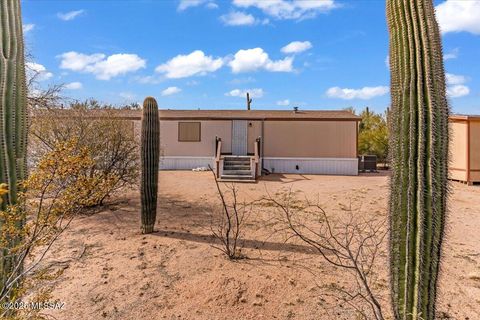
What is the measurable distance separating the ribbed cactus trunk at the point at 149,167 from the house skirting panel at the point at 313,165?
394 inches

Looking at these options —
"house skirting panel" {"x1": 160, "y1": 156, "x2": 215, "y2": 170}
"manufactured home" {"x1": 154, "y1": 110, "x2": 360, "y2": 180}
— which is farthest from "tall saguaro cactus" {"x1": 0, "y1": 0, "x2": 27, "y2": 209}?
"house skirting panel" {"x1": 160, "y1": 156, "x2": 215, "y2": 170}

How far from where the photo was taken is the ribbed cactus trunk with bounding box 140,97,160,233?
236 inches

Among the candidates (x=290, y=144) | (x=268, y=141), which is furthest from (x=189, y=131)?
(x=290, y=144)

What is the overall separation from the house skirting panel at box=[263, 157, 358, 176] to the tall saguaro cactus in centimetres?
1306

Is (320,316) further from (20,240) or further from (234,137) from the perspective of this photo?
(234,137)

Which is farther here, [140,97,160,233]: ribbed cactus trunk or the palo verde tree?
[140,97,160,233]: ribbed cactus trunk

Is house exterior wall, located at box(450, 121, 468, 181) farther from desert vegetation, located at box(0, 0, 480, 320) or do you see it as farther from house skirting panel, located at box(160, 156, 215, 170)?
house skirting panel, located at box(160, 156, 215, 170)

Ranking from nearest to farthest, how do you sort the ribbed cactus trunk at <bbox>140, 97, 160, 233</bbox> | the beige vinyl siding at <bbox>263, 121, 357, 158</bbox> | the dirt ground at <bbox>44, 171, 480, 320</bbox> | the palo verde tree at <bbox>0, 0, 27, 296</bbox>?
the palo verde tree at <bbox>0, 0, 27, 296</bbox>, the dirt ground at <bbox>44, 171, 480, 320</bbox>, the ribbed cactus trunk at <bbox>140, 97, 160, 233</bbox>, the beige vinyl siding at <bbox>263, 121, 357, 158</bbox>

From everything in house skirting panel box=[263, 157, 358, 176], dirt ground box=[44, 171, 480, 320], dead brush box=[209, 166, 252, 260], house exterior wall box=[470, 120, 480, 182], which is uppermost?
house exterior wall box=[470, 120, 480, 182]

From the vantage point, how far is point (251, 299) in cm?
373

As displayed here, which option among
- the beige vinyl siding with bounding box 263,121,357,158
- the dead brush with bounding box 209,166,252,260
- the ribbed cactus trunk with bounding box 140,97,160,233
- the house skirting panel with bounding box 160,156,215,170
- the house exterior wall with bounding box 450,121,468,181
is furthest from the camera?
the house skirting panel with bounding box 160,156,215,170

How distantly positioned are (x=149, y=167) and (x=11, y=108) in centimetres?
313

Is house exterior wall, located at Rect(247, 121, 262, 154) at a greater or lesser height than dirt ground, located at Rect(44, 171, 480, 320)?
greater

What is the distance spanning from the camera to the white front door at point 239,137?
16.0 metres
